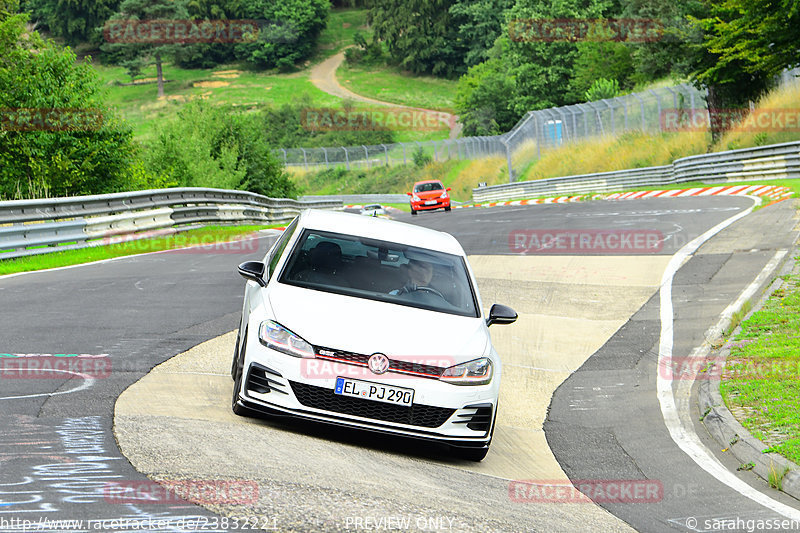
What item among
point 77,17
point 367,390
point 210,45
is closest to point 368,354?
point 367,390

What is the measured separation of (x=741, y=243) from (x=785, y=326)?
23.1 feet

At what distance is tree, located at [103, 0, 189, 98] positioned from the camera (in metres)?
144

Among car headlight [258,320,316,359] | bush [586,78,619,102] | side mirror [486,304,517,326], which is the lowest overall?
bush [586,78,619,102]

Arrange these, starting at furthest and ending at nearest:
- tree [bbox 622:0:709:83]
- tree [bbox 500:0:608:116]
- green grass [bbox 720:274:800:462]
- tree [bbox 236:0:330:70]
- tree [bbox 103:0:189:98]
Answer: tree [bbox 236:0:330:70] < tree [bbox 103:0:189:98] < tree [bbox 500:0:608:116] < tree [bbox 622:0:709:83] < green grass [bbox 720:274:800:462]

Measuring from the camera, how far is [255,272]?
8.02m

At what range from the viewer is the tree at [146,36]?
14388 centimetres

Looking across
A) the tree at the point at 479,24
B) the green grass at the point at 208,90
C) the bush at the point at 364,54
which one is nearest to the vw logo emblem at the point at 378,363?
the green grass at the point at 208,90

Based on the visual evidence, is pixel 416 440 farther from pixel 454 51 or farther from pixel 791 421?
pixel 454 51

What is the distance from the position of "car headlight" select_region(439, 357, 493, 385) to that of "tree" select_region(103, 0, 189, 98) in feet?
464

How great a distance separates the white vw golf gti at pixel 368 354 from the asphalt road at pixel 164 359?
41.3 inches

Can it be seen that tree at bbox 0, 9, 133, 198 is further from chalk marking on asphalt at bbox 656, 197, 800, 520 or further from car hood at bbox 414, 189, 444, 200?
car hood at bbox 414, 189, 444, 200

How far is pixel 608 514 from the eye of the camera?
20.1 feet

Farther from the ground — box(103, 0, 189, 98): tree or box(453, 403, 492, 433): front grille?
box(453, 403, 492, 433): front grille

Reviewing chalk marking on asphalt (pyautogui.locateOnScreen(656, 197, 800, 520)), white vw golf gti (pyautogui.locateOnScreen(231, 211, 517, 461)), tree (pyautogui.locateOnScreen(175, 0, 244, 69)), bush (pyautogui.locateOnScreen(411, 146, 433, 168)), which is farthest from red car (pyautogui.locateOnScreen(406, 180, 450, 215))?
tree (pyautogui.locateOnScreen(175, 0, 244, 69))
